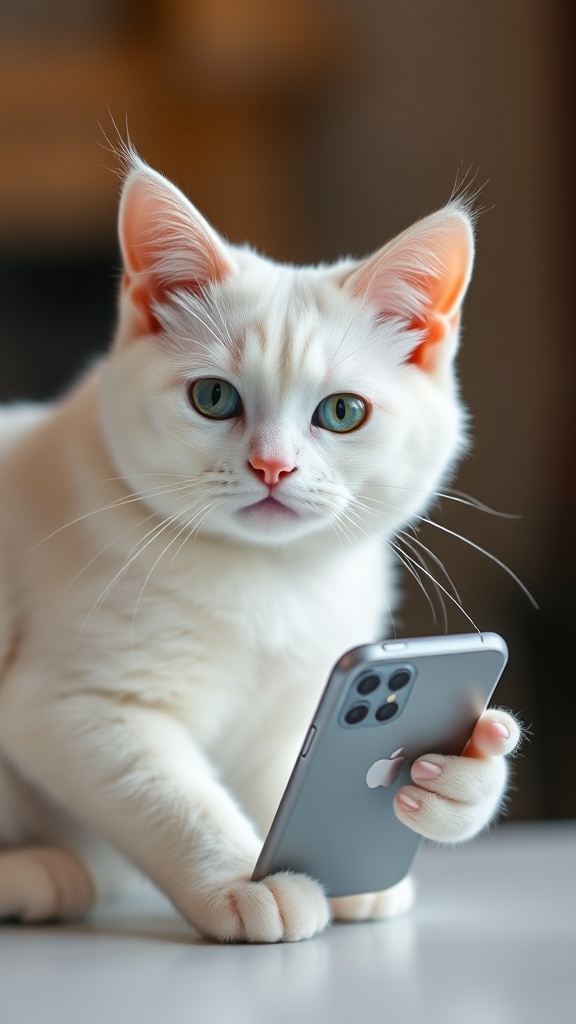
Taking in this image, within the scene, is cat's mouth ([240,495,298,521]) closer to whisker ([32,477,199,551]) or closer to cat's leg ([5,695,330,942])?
whisker ([32,477,199,551])

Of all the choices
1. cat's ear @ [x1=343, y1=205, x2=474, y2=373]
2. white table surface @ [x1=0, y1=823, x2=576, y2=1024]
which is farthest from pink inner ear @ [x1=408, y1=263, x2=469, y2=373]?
white table surface @ [x1=0, y1=823, x2=576, y2=1024]

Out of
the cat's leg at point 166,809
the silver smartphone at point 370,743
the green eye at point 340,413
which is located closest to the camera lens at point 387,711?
the silver smartphone at point 370,743

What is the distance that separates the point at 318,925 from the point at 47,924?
31 cm

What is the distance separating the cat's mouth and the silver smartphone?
0.62ft

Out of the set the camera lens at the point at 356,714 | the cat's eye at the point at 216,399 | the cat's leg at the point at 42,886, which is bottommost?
the cat's leg at the point at 42,886

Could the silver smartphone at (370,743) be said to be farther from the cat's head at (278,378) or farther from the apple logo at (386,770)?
the cat's head at (278,378)

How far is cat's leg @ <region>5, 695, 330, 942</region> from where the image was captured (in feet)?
3.11

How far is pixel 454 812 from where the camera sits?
1001 millimetres

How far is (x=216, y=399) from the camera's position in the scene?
1076 millimetres

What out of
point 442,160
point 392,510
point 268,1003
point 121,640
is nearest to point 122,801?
point 121,640

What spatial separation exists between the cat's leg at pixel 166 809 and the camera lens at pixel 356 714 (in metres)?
0.16

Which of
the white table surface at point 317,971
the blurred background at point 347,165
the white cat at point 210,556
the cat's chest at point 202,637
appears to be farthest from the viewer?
the blurred background at point 347,165

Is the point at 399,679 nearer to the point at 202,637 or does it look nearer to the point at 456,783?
the point at 456,783

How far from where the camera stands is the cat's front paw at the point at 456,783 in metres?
0.99
